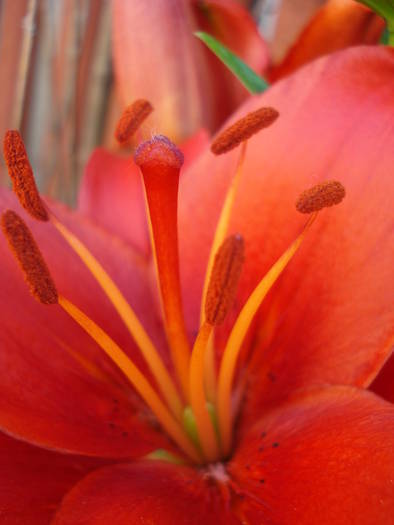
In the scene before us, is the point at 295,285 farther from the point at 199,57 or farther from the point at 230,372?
the point at 199,57

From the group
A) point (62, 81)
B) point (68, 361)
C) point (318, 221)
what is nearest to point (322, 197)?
point (318, 221)

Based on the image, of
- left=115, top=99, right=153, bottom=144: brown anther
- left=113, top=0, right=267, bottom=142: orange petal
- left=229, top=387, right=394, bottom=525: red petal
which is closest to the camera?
left=229, top=387, right=394, bottom=525: red petal

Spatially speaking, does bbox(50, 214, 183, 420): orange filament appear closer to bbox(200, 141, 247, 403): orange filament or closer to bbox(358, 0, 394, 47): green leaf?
bbox(200, 141, 247, 403): orange filament

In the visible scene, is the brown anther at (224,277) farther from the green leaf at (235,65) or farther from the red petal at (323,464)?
the green leaf at (235,65)

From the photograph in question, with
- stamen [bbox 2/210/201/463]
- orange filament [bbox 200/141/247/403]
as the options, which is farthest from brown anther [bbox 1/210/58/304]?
orange filament [bbox 200/141/247/403]

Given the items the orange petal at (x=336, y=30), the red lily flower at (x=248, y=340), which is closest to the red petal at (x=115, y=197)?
the red lily flower at (x=248, y=340)

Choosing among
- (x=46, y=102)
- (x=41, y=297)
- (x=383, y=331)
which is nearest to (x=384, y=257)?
(x=383, y=331)
